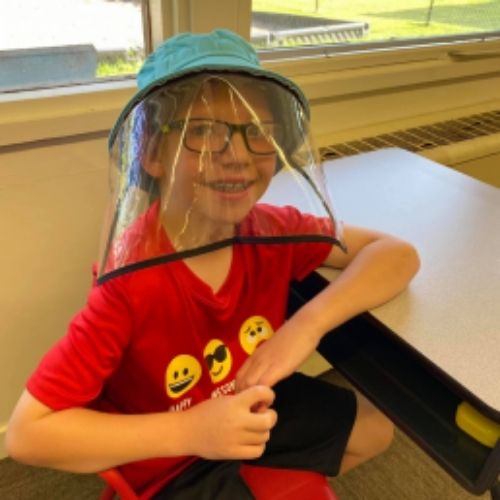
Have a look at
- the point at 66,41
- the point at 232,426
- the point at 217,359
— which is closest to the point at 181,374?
the point at 217,359

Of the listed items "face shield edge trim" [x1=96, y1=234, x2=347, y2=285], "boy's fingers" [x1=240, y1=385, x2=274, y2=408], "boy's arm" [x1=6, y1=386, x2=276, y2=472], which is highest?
"face shield edge trim" [x1=96, y1=234, x2=347, y2=285]

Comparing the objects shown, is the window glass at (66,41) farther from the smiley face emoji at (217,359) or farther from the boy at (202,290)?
the smiley face emoji at (217,359)

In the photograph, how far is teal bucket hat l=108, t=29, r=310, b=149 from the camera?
593mm

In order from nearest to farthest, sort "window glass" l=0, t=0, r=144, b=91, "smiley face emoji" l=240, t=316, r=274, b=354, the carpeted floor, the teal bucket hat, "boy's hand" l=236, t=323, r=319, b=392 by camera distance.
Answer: the teal bucket hat → "boy's hand" l=236, t=323, r=319, b=392 → "smiley face emoji" l=240, t=316, r=274, b=354 → "window glass" l=0, t=0, r=144, b=91 → the carpeted floor

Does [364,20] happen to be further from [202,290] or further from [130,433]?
[130,433]

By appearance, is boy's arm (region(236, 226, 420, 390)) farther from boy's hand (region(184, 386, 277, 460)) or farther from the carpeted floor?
the carpeted floor

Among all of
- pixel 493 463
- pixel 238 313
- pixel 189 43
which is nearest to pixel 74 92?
pixel 189 43

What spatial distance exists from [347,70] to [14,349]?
110cm

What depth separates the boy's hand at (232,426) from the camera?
0.61 m

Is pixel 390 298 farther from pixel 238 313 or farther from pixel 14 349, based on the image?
pixel 14 349

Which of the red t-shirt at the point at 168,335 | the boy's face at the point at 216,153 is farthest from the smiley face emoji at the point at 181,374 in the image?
the boy's face at the point at 216,153

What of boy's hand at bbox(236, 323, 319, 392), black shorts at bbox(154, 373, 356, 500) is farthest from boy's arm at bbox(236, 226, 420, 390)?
black shorts at bbox(154, 373, 356, 500)

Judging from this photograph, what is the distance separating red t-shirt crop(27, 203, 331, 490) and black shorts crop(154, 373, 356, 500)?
0.12 feet

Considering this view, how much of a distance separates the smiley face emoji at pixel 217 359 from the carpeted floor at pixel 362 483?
0.72 meters
